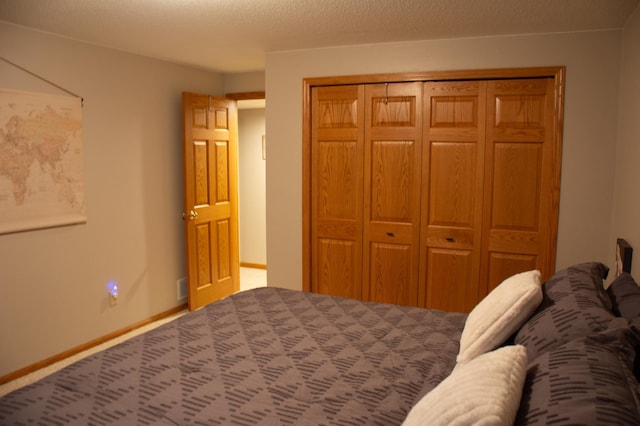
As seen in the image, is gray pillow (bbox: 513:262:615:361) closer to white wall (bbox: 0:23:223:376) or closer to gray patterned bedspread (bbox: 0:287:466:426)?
gray patterned bedspread (bbox: 0:287:466:426)

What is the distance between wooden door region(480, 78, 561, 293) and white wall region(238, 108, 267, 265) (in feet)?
11.3

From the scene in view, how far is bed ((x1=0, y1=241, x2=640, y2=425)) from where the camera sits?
3.97 ft

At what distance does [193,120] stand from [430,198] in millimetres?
2348

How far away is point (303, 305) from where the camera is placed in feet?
8.98

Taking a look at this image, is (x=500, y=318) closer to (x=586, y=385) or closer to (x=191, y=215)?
(x=586, y=385)

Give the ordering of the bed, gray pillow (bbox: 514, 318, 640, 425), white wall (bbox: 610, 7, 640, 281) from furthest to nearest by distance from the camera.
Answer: white wall (bbox: 610, 7, 640, 281)
the bed
gray pillow (bbox: 514, 318, 640, 425)

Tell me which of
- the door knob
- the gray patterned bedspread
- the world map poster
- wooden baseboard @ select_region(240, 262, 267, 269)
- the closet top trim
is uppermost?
the closet top trim

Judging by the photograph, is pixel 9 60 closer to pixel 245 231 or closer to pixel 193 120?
pixel 193 120

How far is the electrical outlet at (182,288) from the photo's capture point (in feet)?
16.2

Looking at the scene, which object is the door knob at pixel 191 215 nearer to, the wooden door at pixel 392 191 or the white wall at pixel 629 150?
the wooden door at pixel 392 191

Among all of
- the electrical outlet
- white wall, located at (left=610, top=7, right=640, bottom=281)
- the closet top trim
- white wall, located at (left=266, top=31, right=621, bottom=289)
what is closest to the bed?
white wall, located at (left=610, top=7, right=640, bottom=281)

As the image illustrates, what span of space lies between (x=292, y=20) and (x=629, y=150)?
223 centimetres

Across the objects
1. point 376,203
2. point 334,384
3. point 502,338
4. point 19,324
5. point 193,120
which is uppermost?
point 193,120

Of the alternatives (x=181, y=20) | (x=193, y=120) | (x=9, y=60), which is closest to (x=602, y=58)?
(x=181, y=20)
